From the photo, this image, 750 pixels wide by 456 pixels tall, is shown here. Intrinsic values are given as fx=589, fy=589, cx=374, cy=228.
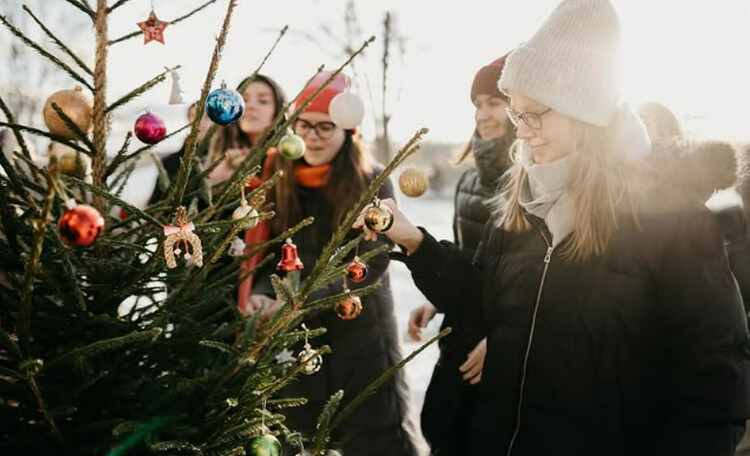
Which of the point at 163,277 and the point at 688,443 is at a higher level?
the point at 163,277

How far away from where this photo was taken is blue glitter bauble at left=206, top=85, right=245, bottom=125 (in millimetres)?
1235

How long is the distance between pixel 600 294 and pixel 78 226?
1.27 m

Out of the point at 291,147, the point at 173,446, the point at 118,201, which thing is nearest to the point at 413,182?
the point at 291,147

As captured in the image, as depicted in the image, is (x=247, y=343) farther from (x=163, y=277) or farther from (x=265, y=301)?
(x=265, y=301)

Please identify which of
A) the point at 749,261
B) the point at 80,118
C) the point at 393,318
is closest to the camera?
the point at 80,118

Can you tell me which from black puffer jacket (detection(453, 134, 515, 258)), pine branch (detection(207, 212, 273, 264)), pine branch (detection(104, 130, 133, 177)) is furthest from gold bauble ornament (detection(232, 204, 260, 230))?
black puffer jacket (detection(453, 134, 515, 258))

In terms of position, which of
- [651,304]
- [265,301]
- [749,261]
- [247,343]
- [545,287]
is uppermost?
[247,343]

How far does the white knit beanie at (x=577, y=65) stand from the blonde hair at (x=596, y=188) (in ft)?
0.19

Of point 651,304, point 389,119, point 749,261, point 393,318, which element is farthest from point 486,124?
point 389,119

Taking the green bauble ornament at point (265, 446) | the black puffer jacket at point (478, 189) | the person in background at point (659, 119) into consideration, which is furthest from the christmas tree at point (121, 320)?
the person in background at point (659, 119)

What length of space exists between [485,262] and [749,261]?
146 centimetres

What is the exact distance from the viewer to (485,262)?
6.45 ft

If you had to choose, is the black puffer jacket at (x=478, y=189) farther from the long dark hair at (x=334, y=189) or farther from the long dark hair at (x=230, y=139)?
the long dark hair at (x=230, y=139)

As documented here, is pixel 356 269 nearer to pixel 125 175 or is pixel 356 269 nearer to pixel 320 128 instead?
pixel 125 175
